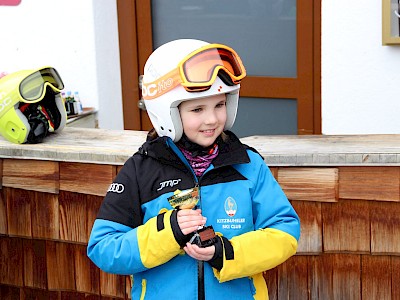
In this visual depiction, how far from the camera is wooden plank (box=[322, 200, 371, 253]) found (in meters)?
4.20

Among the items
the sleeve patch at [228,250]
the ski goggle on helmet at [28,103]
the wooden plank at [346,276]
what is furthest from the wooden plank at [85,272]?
the sleeve patch at [228,250]

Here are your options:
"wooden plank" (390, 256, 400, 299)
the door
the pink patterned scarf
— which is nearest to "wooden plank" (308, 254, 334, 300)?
"wooden plank" (390, 256, 400, 299)

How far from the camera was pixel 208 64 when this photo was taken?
3.35m

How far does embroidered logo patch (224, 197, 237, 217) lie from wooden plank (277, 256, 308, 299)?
103 centimetres

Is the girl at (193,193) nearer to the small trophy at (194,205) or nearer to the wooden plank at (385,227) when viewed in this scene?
the small trophy at (194,205)

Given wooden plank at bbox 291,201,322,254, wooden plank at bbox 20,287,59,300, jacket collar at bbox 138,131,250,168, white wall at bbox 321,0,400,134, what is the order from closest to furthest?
1. jacket collar at bbox 138,131,250,168
2. wooden plank at bbox 291,201,322,254
3. wooden plank at bbox 20,287,59,300
4. white wall at bbox 321,0,400,134

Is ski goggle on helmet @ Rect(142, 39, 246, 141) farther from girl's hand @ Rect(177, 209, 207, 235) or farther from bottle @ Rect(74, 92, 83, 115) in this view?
bottle @ Rect(74, 92, 83, 115)

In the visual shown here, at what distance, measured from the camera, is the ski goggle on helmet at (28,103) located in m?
4.68

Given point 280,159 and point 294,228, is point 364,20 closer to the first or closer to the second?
point 280,159

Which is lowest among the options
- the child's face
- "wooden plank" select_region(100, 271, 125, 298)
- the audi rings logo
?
"wooden plank" select_region(100, 271, 125, 298)

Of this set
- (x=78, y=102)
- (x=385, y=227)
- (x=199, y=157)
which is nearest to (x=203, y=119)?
(x=199, y=157)

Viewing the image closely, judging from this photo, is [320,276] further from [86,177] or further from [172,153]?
[172,153]

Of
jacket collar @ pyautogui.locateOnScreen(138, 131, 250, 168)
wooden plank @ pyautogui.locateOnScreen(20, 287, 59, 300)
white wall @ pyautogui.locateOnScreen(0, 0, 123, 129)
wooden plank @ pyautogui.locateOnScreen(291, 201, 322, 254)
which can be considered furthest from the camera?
white wall @ pyautogui.locateOnScreen(0, 0, 123, 129)

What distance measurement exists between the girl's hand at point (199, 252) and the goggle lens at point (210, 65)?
525 millimetres
